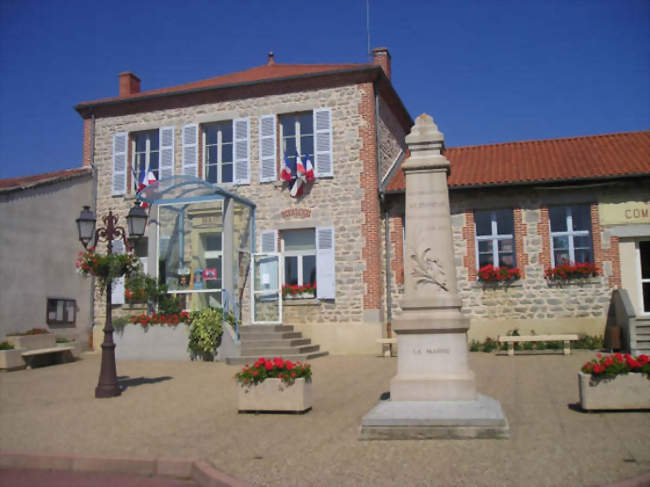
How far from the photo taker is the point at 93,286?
17719mm

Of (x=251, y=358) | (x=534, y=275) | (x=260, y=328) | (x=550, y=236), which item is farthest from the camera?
(x=550, y=236)

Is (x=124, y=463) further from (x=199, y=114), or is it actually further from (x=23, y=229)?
(x=199, y=114)

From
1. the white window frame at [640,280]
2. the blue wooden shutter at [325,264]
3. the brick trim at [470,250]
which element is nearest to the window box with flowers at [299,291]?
the blue wooden shutter at [325,264]

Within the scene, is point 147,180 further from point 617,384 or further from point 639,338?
point 617,384

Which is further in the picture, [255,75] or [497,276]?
[255,75]

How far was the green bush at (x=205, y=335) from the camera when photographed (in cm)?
1434

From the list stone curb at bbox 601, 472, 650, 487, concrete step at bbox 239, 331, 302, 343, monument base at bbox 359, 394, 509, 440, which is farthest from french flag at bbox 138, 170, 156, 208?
stone curb at bbox 601, 472, 650, 487

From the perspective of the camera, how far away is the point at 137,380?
11.5 m

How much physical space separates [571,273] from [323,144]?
6714 millimetres

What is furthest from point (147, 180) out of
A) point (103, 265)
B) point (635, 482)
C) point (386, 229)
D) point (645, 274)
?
point (635, 482)

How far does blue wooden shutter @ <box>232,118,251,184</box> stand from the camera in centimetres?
1659

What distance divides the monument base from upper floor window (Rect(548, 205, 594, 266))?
366 inches

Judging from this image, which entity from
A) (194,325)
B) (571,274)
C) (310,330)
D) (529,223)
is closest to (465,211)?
(529,223)

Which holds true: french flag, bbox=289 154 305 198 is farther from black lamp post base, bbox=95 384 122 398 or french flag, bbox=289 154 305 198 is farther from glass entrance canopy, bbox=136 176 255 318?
black lamp post base, bbox=95 384 122 398
